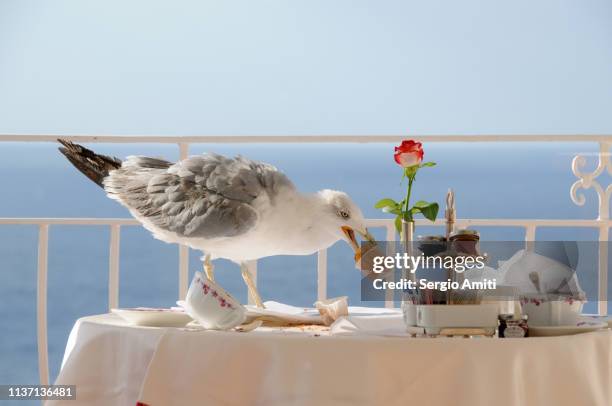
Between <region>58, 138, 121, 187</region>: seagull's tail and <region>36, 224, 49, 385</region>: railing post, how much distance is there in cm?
42

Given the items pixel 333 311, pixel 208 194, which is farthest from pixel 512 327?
pixel 208 194

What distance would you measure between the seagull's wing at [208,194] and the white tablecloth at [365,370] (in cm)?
56

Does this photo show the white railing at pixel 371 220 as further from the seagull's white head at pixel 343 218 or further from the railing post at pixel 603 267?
the seagull's white head at pixel 343 218

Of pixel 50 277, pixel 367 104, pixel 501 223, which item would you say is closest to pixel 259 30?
pixel 367 104

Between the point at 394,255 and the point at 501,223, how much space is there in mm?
1118

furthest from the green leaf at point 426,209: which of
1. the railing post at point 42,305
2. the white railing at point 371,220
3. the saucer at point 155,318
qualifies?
the railing post at point 42,305

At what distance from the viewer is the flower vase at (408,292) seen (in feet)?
5.13

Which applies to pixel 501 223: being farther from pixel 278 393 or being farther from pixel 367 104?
pixel 367 104

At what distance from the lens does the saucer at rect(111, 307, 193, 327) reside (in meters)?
1.77

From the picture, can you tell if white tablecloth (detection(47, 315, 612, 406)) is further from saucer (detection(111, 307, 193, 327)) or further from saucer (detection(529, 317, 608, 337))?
saucer (detection(111, 307, 193, 327))

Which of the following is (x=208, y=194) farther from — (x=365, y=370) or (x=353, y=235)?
(x=365, y=370)

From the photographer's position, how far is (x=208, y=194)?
2191mm

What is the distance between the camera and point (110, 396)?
1647mm

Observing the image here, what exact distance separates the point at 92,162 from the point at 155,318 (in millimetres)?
902
